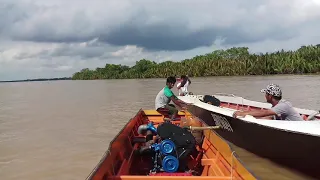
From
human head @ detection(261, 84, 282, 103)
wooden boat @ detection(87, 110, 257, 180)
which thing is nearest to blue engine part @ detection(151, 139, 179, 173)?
wooden boat @ detection(87, 110, 257, 180)

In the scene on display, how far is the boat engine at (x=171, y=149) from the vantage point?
473 cm

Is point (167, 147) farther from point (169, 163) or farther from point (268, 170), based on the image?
point (268, 170)

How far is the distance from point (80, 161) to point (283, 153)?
14.7 ft

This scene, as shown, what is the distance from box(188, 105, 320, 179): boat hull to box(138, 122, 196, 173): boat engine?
5.28 ft

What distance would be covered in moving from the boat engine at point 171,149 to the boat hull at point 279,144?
1.61 m

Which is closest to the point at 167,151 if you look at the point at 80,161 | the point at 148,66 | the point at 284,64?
the point at 80,161

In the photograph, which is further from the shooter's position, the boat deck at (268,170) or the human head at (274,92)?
the boat deck at (268,170)

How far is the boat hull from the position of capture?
5.16 metres

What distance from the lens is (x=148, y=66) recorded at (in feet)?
292

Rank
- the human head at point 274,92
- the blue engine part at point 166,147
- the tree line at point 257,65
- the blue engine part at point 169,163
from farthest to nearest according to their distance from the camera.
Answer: the tree line at point 257,65
the human head at point 274,92
the blue engine part at point 166,147
the blue engine part at point 169,163

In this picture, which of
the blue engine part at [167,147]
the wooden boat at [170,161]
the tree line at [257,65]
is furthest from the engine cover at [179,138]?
the tree line at [257,65]

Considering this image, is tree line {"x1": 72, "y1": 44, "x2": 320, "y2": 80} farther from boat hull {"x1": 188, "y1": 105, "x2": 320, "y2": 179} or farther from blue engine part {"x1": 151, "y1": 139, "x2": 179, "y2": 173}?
blue engine part {"x1": 151, "y1": 139, "x2": 179, "y2": 173}

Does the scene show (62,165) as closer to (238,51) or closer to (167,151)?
(167,151)

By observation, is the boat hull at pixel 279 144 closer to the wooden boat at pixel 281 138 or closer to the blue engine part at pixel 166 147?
the wooden boat at pixel 281 138
